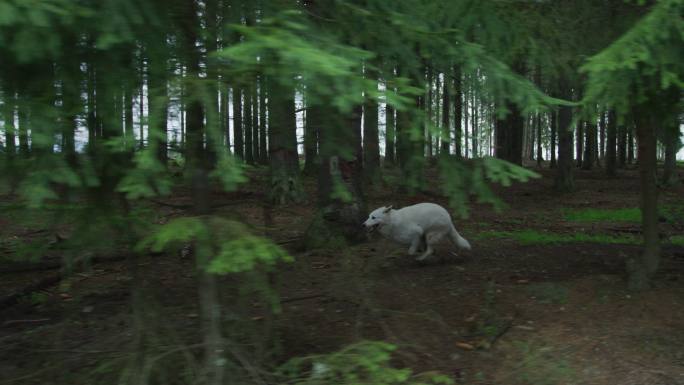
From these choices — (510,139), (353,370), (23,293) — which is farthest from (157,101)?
(510,139)

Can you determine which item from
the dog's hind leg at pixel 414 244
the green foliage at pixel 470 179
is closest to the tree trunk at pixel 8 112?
the green foliage at pixel 470 179

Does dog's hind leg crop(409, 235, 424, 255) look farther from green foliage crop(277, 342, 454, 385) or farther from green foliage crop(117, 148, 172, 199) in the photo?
green foliage crop(117, 148, 172, 199)

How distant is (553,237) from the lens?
10719mm

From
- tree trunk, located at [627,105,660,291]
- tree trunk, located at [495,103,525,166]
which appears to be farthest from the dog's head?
tree trunk, located at [495,103,525,166]

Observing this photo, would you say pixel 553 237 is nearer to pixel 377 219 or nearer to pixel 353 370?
pixel 377 219

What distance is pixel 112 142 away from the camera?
9.85ft

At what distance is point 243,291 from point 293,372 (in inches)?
28.8

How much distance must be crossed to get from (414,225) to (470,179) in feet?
12.6

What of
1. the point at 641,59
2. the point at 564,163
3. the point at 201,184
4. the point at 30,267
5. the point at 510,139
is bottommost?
the point at 30,267

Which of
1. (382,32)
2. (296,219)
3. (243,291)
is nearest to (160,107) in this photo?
(243,291)

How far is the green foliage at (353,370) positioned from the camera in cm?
396

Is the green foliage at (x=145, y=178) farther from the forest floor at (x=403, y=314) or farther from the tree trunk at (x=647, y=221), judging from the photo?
the tree trunk at (x=647, y=221)

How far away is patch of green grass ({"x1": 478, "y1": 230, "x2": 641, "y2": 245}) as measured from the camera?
33.0 ft

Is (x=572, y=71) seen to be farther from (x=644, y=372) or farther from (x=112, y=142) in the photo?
(x=112, y=142)
